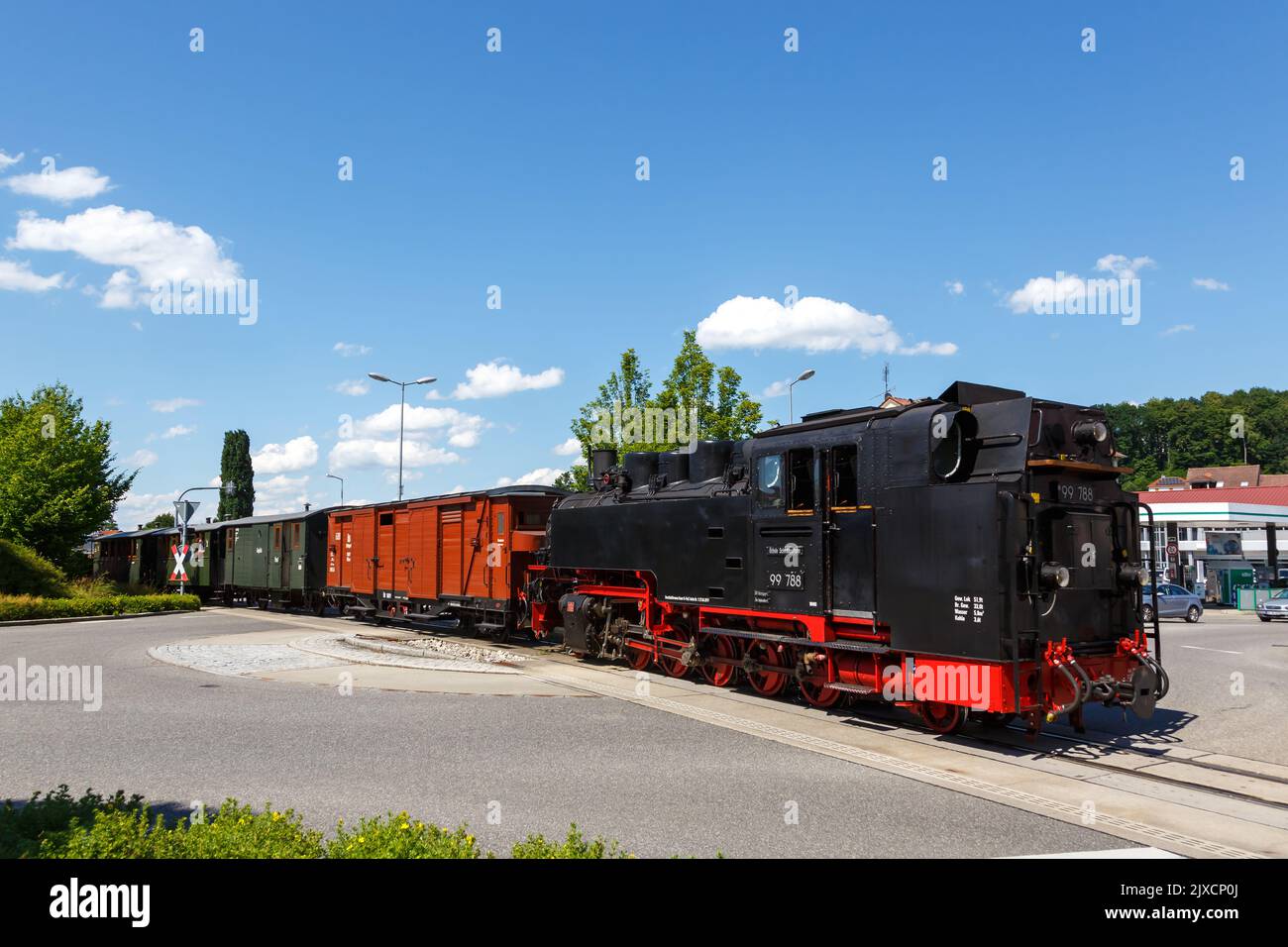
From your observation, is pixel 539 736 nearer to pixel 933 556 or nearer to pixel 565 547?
pixel 933 556

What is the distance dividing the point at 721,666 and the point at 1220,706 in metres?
7.67

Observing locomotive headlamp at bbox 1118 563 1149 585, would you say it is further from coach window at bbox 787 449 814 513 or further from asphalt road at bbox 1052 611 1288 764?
coach window at bbox 787 449 814 513

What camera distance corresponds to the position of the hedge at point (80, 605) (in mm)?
28141

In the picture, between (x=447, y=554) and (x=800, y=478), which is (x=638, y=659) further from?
(x=447, y=554)

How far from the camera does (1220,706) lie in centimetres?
1312

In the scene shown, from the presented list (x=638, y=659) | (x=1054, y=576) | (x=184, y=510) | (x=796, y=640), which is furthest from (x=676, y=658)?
(x=184, y=510)

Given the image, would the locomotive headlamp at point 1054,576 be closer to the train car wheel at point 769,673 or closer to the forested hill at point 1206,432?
the train car wheel at point 769,673

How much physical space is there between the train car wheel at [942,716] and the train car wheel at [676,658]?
15.7 ft

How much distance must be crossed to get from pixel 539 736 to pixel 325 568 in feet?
77.3

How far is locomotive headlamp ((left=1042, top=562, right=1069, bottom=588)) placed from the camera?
952 cm

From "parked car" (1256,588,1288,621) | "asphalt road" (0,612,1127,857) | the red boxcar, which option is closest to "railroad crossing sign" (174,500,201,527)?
the red boxcar

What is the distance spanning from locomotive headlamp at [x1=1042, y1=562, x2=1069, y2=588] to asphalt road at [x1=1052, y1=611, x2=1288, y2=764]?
2.80 metres

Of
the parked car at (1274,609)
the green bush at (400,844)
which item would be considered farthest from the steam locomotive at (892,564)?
the parked car at (1274,609)

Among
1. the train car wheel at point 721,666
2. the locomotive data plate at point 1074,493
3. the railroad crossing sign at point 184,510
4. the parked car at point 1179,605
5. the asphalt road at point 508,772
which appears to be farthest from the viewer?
the parked car at point 1179,605
